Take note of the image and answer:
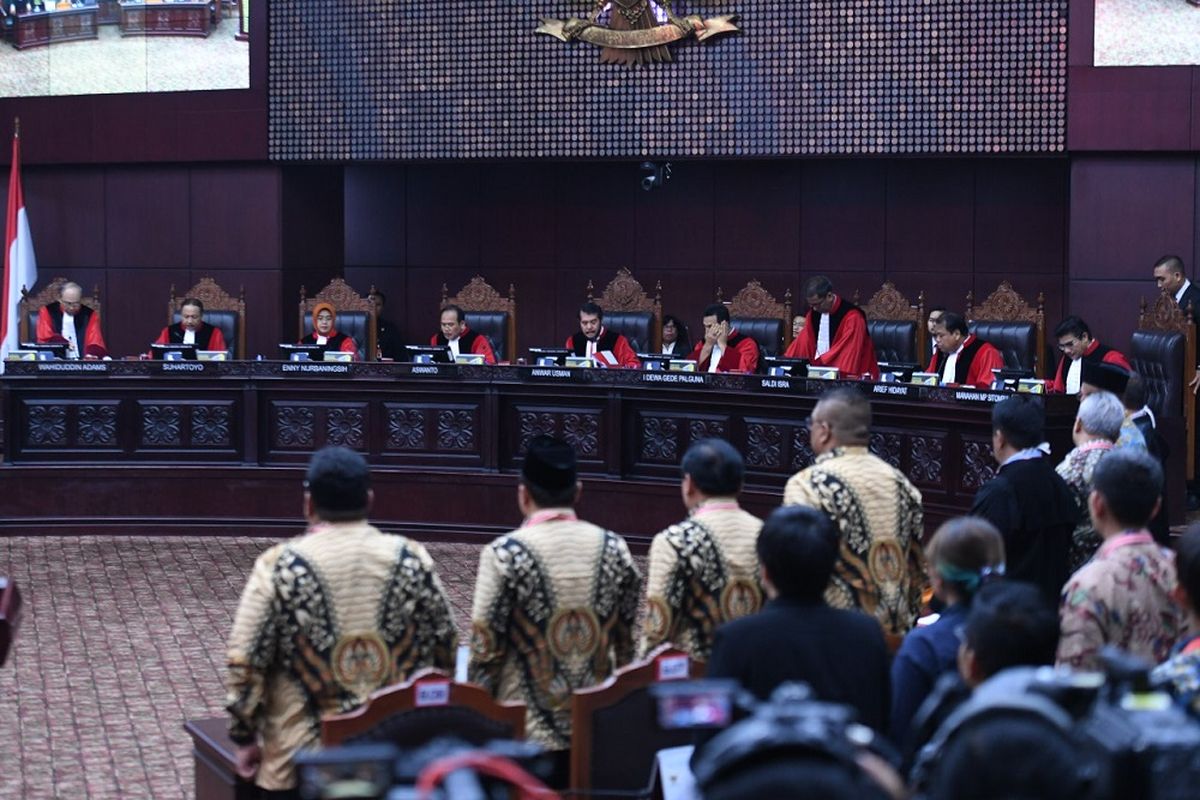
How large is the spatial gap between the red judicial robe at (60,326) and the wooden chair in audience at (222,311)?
57cm

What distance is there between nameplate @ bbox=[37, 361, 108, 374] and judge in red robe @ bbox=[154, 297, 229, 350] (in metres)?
1.27

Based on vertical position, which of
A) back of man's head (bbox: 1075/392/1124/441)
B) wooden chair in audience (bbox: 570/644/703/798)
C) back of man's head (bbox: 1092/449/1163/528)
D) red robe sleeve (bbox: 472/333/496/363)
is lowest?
wooden chair in audience (bbox: 570/644/703/798)

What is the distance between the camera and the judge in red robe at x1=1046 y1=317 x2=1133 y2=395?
31.0 ft

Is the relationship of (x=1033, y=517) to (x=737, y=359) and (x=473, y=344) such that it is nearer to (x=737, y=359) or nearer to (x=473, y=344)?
(x=737, y=359)

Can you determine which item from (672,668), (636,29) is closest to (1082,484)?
(672,668)

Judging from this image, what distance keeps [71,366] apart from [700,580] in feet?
25.1

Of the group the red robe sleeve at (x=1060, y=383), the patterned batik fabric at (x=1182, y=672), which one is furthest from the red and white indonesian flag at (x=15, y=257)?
the patterned batik fabric at (x=1182, y=672)

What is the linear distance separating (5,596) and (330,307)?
827 cm

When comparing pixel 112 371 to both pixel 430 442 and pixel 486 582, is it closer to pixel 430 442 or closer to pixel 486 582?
pixel 430 442

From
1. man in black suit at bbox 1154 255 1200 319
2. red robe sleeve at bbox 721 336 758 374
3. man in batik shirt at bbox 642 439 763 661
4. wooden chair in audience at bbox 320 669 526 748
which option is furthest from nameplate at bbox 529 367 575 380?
wooden chair in audience at bbox 320 669 526 748

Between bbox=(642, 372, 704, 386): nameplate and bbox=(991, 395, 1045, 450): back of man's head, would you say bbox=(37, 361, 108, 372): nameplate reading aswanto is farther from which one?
bbox=(991, 395, 1045, 450): back of man's head

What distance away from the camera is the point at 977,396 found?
8648 millimetres

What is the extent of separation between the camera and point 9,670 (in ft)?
24.6

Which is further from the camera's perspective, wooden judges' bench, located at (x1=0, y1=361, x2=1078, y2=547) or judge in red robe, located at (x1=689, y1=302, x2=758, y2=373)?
judge in red robe, located at (x1=689, y1=302, x2=758, y2=373)
